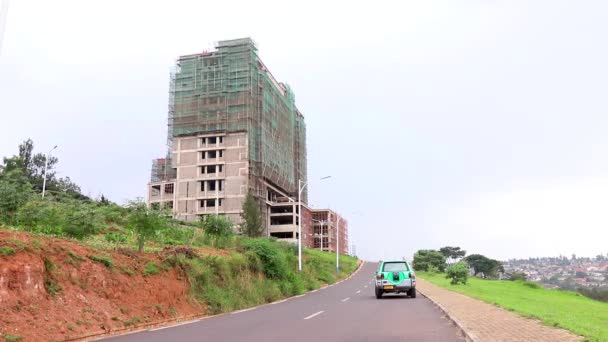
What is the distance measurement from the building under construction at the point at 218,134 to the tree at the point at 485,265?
5451 cm

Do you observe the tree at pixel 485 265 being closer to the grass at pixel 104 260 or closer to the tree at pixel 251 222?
the tree at pixel 251 222

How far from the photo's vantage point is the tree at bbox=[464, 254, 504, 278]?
109312 millimetres

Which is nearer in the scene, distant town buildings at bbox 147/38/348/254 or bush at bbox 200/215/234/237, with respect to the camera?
bush at bbox 200/215/234/237

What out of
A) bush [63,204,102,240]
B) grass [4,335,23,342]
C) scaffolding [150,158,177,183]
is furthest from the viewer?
scaffolding [150,158,177,183]

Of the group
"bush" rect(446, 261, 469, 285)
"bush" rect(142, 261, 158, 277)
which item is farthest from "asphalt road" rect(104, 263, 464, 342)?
"bush" rect(446, 261, 469, 285)

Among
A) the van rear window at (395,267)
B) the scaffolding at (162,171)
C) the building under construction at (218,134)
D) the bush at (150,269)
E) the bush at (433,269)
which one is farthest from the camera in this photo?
the scaffolding at (162,171)

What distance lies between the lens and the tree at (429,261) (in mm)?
91325

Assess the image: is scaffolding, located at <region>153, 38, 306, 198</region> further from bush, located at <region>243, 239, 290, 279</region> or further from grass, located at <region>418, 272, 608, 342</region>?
bush, located at <region>243, 239, 290, 279</region>

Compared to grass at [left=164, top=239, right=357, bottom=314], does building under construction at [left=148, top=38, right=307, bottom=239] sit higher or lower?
higher

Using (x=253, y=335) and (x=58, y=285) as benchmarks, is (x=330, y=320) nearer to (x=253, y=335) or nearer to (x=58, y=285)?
(x=253, y=335)

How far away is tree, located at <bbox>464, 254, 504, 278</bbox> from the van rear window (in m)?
92.3

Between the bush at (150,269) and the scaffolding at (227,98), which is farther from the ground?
the scaffolding at (227,98)

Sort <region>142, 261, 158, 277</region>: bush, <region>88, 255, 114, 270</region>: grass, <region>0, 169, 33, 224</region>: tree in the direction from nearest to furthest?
<region>88, 255, 114, 270</region>: grass → <region>142, 261, 158, 277</region>: bush → <region>0, 169, 33, 224</region>: tree

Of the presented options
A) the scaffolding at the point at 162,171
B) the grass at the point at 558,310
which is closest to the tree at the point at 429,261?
the grass at the point at 558,310
